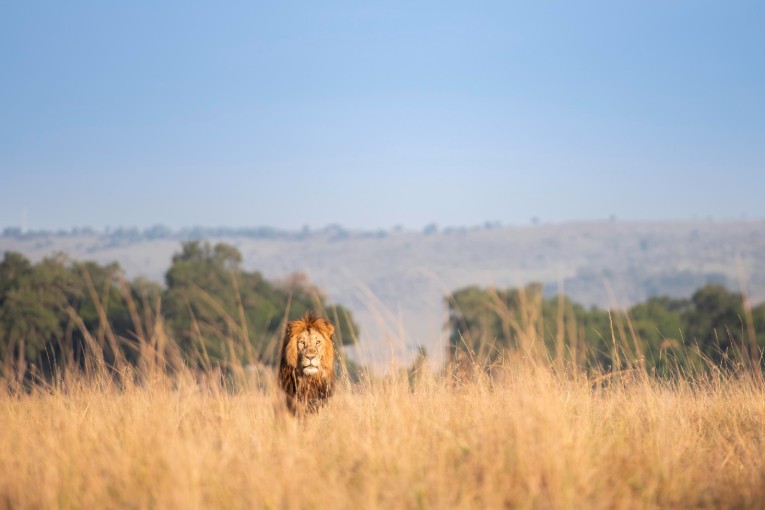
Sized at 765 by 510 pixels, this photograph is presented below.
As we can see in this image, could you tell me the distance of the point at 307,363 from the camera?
6.54 meters

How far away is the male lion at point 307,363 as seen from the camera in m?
6.57

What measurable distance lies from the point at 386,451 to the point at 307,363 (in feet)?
4.24

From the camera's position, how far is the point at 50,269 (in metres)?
55.8

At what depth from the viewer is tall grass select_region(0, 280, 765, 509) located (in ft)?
16.2

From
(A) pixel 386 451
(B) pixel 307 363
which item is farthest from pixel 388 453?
(B) pixel 307 363

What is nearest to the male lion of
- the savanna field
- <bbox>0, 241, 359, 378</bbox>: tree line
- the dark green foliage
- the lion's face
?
the lion's face

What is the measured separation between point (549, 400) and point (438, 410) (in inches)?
64.4

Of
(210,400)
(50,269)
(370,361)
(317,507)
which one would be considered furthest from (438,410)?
(50,269)

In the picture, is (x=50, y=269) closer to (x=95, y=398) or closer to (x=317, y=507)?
(x=95, y=398)

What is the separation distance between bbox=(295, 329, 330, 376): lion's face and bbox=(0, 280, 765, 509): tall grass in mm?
398

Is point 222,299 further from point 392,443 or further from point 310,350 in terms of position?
point 392,443

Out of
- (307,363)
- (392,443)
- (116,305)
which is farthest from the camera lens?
(116,305)

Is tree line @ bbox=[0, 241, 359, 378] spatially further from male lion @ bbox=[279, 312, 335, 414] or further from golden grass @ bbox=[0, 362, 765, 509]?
male lion @ bbox=[279, 312, 335, 414]

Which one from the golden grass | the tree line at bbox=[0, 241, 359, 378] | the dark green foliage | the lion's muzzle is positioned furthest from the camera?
the dark green foliage
